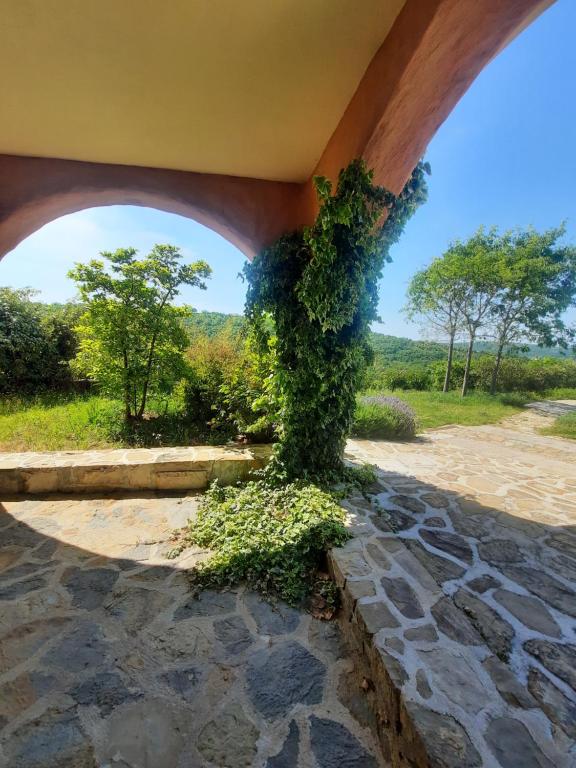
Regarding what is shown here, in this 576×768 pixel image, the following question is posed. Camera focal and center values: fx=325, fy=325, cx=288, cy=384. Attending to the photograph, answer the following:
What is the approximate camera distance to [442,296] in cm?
1146

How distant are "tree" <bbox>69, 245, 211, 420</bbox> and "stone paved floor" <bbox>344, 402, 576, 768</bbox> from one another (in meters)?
4.13

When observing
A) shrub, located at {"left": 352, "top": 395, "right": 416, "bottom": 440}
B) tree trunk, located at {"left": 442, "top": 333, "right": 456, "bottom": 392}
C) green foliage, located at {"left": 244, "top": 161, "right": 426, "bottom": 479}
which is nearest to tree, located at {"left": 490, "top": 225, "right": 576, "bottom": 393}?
tree trunk, located at {"left": 442, "top": 333, "right": 456, "bottom": 392}

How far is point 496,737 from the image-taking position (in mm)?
1141

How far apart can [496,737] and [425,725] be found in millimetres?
267

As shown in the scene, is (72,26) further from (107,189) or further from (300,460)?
(300,460)

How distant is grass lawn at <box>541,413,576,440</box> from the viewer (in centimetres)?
737

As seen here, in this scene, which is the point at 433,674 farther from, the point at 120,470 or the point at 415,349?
the point at 415,349

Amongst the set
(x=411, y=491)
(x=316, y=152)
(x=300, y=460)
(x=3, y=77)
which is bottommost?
(x=411, y=491)

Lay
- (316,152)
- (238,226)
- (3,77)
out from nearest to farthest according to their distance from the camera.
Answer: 1. (3,77)
2. (316,152)
3. (238,226)

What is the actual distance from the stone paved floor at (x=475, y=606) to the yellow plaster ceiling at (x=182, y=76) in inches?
121

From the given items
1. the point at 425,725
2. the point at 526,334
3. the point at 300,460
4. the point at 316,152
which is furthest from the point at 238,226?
the point at 526,334

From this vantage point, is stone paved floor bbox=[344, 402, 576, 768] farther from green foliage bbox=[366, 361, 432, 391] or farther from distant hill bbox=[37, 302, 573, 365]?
green foliage bbox=[366, 361, 432, 391]

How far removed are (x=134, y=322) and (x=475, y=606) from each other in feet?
18.6

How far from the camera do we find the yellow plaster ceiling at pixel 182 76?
→ 1.65m
